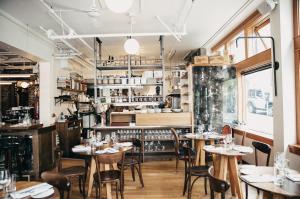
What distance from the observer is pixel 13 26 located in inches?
227

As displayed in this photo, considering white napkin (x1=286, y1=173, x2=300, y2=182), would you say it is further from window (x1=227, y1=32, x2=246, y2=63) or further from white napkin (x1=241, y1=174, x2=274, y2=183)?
window (x1=227, y1=32, x2=246, y2=63)

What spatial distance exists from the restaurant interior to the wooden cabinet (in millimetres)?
42

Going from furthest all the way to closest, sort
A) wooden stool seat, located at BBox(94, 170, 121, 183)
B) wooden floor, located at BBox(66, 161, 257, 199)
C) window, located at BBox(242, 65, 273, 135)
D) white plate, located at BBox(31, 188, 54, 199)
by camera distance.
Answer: window, located at BBox(242, 65, 273, 135), wooden floor, located at BBox(66, 161, 257, 199), wooden stool seat, located at BBox(94, 170, 121, 183), white plate, located at BBox(31, 188, 54, 199)

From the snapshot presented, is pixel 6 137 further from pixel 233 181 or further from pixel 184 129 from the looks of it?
pixel 233 181

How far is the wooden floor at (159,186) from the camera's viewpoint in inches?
170

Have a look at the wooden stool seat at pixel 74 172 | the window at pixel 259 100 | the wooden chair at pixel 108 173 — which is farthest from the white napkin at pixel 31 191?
the window at pixel 259 100

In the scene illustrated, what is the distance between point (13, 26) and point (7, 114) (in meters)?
5.18

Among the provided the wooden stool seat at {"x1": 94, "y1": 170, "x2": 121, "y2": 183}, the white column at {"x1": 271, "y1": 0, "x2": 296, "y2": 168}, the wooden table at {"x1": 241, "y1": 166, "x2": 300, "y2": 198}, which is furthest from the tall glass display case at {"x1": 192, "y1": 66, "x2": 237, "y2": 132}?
the wooden table at {"x1": 241, "y1": 166, "x2": 300, "y2": 198}

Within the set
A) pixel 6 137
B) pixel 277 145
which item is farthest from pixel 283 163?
pixel 6 137

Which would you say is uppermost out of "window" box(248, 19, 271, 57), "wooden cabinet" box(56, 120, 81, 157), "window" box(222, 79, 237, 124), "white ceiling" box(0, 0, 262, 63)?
"white ceiling" box(0, 0, 262, 63)

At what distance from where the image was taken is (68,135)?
22.2 ft

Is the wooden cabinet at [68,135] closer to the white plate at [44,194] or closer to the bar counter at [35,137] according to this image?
the bar counter at [35,137]

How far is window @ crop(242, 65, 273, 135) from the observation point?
5.50 m

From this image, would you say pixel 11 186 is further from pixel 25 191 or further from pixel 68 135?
pixel 68 135
